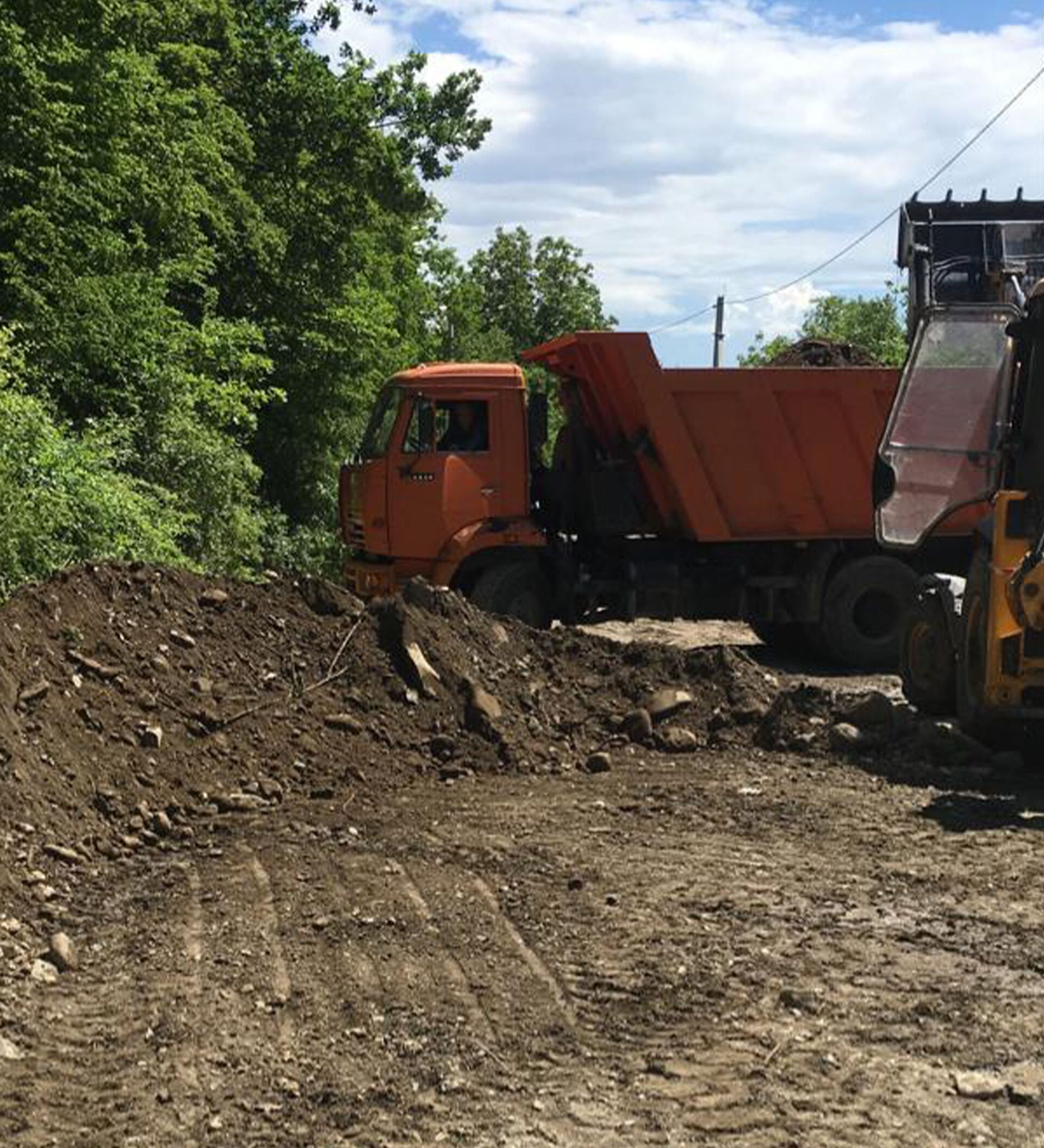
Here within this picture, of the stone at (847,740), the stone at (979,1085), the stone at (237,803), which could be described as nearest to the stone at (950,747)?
the stone at (847,740)

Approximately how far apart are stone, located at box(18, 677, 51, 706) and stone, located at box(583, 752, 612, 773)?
3.12 metres

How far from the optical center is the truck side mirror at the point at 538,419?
1511 centimetres

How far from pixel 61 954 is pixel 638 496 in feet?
33.4

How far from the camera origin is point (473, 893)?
263 inches

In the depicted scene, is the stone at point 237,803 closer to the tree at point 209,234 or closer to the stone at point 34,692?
the stone at point 34,692

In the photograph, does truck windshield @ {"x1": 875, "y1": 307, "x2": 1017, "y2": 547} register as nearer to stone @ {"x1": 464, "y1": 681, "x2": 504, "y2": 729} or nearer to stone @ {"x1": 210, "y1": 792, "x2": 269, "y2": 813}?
stone @ {"x1": 464, "y1": 681, "x2": 504, "y2": 729}

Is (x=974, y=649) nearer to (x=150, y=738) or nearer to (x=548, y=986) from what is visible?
(x=150, y=738)

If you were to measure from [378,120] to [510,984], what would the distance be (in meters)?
Result: 23.6

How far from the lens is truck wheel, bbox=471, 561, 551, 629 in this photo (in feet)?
49.2

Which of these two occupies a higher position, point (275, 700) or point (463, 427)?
point (463, 427)

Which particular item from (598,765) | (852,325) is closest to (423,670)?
(598,765)

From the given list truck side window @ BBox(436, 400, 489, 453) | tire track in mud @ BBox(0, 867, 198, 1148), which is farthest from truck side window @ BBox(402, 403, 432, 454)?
tire track in mud @ BBox(0, 867, 198, 1148)

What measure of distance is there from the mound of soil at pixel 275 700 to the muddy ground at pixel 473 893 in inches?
1.0

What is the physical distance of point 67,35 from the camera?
50.8ft
